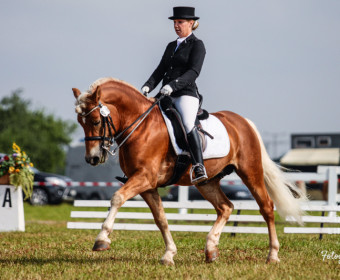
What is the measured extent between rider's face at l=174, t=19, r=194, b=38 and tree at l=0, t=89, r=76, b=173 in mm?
67097

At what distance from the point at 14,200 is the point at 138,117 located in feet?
21.2

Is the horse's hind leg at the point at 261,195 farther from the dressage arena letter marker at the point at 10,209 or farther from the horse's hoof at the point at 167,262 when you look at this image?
the dressage arena letter marker at the point at 10,209

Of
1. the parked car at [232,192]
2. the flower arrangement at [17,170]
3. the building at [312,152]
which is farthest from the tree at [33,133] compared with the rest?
Answer: the flower arrangement at [17,170]

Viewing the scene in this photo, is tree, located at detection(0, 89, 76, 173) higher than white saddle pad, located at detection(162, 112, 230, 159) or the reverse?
the reverse

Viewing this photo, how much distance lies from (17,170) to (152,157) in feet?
21.3

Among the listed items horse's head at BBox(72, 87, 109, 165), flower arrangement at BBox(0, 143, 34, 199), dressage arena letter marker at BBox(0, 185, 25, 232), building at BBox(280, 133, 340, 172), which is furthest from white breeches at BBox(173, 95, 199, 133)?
building at BBox(280, 133, 340, 172)

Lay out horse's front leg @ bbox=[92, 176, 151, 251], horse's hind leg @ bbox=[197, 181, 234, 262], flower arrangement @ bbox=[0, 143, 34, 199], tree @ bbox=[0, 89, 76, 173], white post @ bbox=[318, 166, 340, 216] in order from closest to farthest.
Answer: horse's front leg @ bbox=[92, 176, 151, 251], horse's hind leg @ bbox=[197, 181, 234, 262], flower arrangement @ bbox=[0, 143, 34, 199], white post @ bbox=[318, 166, 340, 216], tree @ bbox=[0, 89, 76, 173]

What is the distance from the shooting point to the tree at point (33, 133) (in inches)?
3076

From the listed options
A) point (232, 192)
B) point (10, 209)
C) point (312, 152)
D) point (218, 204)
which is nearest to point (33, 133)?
point (312, 152)

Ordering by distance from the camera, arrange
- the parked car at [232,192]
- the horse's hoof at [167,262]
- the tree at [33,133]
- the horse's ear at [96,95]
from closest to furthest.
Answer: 1. the horse's ear at [96,95]
2. the horse's hoof at [167,262]
3. the parked car at [232,192]
4. the tree at [33,133]

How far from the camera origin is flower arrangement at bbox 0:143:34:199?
41.8 feet

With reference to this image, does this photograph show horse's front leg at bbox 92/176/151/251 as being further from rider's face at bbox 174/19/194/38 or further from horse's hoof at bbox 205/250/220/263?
rider's face at bbox 174/19/194/38

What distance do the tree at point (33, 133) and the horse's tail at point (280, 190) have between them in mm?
66459

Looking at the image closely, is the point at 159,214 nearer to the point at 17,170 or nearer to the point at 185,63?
the point at 185,63
